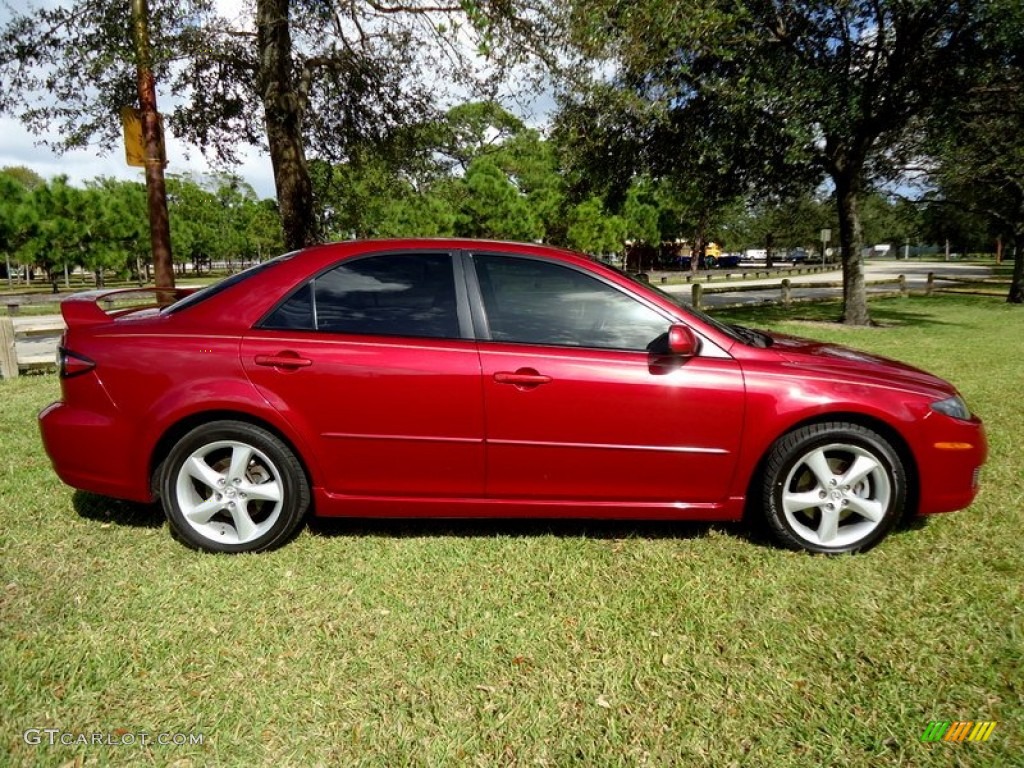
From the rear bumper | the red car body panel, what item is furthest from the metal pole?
the rear bumper

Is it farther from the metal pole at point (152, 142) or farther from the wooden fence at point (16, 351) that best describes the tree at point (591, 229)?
the wooden fence at point (16, 351)

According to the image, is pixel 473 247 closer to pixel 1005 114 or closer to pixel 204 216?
pixel 1005 114

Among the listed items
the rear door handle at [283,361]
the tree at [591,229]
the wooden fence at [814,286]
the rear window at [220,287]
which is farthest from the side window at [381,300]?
the tree at [591,229]

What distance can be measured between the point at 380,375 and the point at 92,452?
159 cm

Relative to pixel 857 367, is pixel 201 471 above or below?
below

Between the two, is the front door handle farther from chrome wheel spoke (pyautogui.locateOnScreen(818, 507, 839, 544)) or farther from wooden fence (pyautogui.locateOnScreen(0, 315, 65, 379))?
wooden fence (pyautogui.locateOnScreen(0, 315, 65, 379))

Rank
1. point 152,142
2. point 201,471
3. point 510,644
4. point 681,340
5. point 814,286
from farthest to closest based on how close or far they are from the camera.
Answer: point 814,286
point 152,142
point 201,471
point 681,340
point 510,644

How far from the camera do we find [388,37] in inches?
367

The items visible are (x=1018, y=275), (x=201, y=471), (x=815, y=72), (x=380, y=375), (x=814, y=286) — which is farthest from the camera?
(x=814, y=286)

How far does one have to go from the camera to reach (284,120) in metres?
8.16

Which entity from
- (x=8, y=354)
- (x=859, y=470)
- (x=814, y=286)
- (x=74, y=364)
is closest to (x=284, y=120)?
(x=8, y=354)

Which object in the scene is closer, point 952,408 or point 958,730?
point 958,730

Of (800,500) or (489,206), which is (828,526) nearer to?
(800,500)

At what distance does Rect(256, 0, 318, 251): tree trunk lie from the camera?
7828mm
